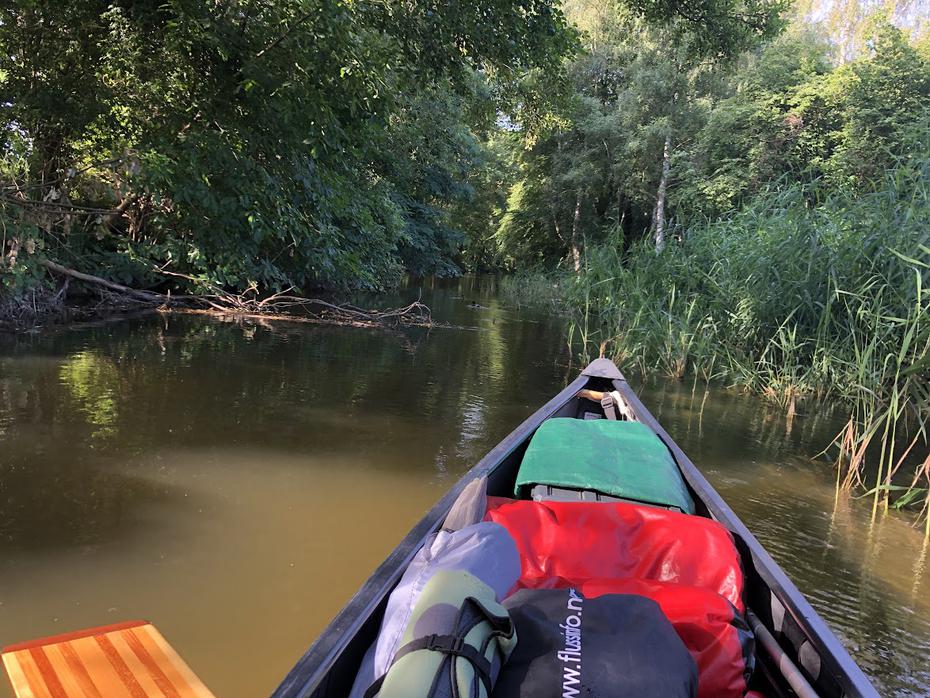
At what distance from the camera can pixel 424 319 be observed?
11.2 metres

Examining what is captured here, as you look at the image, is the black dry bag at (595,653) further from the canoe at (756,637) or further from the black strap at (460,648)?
the canoe at (756,637)

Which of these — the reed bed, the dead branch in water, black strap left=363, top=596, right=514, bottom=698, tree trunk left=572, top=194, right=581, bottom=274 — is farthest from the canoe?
tree trunk left=572, top=194, right=581, bottom=274

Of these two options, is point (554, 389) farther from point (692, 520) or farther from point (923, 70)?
point (923, 70)

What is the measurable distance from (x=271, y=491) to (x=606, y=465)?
1.82 m

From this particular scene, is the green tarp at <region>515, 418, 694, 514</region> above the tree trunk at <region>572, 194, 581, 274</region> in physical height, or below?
below

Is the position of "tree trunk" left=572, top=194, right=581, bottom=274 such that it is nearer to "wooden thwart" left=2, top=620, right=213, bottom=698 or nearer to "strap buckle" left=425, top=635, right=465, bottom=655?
"wooden thwart" left=2, top=620, right=213, bottom=698

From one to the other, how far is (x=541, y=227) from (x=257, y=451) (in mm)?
22260

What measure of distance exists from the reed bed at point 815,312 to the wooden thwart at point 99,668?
336cm

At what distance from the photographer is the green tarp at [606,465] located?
2379mm

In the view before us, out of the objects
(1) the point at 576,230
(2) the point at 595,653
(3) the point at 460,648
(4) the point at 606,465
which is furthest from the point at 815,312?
(1) the point at 576,230

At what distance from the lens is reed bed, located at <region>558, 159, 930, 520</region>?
3.93 metres

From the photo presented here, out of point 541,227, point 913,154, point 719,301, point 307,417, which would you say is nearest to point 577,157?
point 541,227

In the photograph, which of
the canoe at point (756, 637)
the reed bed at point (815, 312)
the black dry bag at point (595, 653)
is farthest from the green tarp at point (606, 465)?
the reed bed at point (815, 312)

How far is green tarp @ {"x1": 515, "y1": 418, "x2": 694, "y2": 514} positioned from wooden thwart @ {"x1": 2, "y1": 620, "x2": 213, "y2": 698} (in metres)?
1.37
